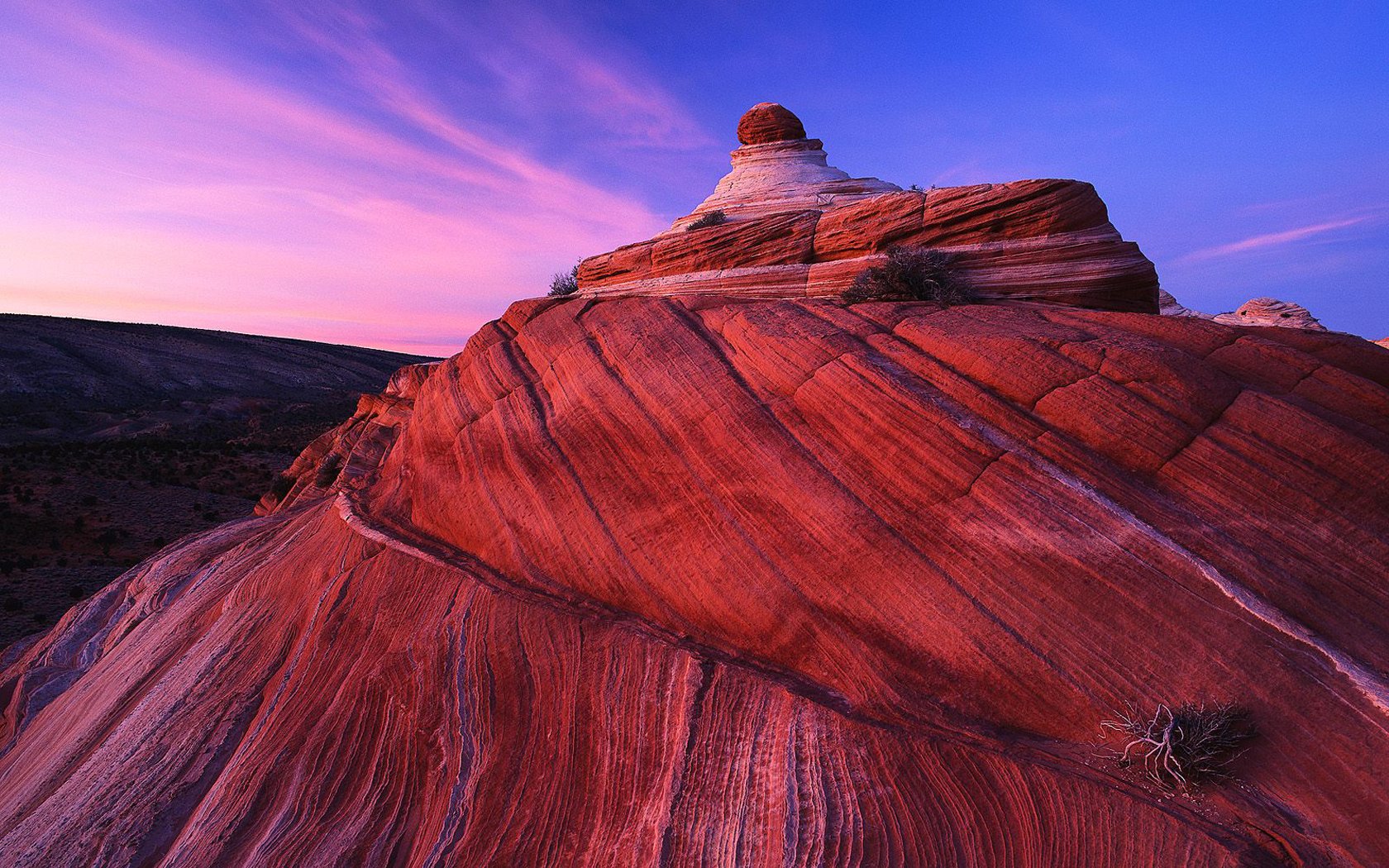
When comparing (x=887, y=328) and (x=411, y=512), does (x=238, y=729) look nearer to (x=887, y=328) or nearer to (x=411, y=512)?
(x=411, y=512)

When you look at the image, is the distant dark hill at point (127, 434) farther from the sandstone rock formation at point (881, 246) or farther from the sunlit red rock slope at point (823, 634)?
the sandstone rock formation at point (881, 246)

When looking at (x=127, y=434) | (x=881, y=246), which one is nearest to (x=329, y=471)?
(x=881, y=246)

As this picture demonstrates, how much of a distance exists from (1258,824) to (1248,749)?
59 centimetres

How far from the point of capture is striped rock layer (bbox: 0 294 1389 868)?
17.6 feet

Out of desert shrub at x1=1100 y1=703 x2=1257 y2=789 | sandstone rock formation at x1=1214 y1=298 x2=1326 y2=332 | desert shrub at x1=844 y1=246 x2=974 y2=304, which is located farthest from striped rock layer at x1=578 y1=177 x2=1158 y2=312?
sandstone rock formation at x1=1214 y1=298 x2=1326 y2=332

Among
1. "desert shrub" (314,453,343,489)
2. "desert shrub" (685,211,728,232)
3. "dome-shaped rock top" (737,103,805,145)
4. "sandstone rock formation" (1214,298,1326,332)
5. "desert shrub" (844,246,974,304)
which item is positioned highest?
"dome-shaped rock top" (737,103,805,145)

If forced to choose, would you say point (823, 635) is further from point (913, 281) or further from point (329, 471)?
point (329, 471)

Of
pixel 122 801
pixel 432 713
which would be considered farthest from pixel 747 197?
pixel 122 801

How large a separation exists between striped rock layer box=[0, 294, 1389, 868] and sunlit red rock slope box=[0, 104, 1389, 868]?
0.11ft

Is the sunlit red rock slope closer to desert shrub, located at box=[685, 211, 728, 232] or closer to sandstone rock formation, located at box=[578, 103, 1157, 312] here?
sandstone rock formation, located at box=[578, 103, 1157, 312]

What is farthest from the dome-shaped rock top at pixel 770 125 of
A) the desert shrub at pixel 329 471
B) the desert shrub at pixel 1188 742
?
the desert shrub at pixel 1188 742

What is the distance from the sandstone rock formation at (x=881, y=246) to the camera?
34.6ft

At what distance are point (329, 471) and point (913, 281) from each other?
1480cm

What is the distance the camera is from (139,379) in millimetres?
82875
